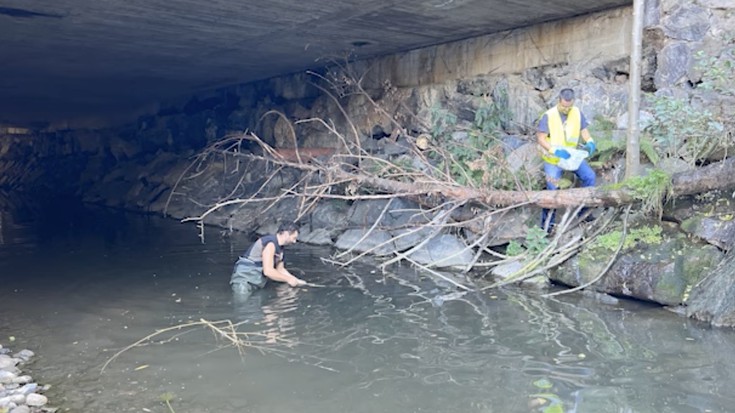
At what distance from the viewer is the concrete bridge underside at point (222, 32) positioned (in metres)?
9.66

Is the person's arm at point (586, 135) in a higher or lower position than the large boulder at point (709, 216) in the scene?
higher

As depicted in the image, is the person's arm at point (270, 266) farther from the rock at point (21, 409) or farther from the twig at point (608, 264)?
the rock at point (21, 409)

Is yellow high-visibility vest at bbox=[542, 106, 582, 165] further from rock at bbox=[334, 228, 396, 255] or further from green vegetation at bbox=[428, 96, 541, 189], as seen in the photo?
rock at bbox=[334, 228, 396, 255]

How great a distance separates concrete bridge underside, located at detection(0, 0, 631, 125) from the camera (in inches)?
380

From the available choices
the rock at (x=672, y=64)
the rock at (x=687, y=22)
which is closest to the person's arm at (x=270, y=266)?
the rock at (x=672, y=64)

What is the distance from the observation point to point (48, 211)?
2191 centimetres

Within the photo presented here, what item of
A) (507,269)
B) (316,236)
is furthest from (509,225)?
(316,236)

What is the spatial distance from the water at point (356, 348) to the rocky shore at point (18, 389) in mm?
139

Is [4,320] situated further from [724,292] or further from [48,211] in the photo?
[48,211]

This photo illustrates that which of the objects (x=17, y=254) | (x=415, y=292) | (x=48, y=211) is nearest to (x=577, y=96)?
(x=415, y=292)

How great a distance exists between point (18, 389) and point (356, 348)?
2.85 meters

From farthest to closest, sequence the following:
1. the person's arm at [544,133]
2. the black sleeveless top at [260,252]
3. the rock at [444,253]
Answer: the rock at [444,253] < the person's arm at [544,133] < the black sleeveless top at [260,252]

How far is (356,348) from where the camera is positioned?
648 centimetres

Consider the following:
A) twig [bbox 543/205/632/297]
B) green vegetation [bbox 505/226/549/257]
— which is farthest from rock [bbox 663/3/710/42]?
green vegetation [bbox 505/226/549/257]
